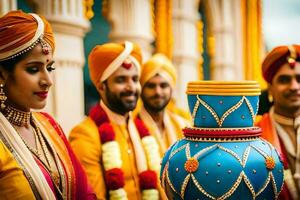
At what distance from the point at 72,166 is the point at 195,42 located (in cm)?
547

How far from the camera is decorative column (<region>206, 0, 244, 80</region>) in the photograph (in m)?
9.19

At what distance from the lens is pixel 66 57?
14.3ft

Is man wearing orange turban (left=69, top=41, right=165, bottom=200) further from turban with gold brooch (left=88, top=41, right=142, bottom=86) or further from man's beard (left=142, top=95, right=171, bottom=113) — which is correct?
man's beard (left=142, top=95, right=171, bottom=113)

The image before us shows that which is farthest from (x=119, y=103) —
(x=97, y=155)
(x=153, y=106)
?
(x=153, y=106)

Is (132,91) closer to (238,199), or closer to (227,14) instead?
(238,199)

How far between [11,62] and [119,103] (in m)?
1.06

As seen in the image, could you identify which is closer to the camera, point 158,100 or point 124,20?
point 158,100

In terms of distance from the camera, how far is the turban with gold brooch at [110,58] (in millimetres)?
3129

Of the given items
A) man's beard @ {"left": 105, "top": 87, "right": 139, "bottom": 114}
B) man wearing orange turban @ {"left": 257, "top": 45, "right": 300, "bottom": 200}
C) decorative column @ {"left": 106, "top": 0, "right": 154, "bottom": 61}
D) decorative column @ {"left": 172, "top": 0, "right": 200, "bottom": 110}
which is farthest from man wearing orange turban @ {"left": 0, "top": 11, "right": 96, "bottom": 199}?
decorative column @ {"left": 172, "top": 0, "right": 200, "bottom": 110}

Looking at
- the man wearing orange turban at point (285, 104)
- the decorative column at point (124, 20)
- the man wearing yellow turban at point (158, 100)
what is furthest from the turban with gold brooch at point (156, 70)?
the decorative column at point (124, 20)

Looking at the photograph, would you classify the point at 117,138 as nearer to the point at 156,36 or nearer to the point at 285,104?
the point at 285,104

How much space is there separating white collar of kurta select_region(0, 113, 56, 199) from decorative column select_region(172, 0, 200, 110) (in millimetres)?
4956

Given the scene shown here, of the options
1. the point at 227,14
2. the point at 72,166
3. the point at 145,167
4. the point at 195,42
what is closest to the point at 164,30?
the point at 195,42

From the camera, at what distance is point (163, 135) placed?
365cm
